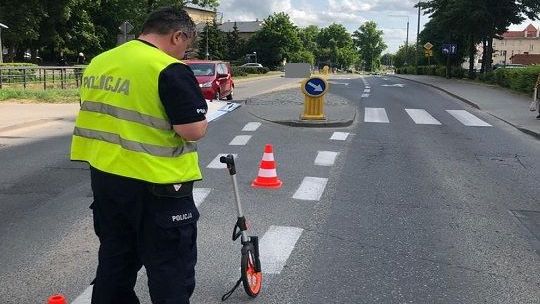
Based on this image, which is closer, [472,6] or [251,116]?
[251,116]

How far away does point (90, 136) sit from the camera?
2.83 m

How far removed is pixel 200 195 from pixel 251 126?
6.77m

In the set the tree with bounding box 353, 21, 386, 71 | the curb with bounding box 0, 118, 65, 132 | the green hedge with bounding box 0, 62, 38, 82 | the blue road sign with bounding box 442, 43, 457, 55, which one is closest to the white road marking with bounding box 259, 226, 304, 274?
the curb with bounding box 0, 118, 65, 132

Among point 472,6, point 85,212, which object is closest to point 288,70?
point 85,212

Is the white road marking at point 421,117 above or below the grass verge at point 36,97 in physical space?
below

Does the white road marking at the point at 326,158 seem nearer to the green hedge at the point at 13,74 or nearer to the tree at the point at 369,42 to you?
the green hedge at the point at 13,74

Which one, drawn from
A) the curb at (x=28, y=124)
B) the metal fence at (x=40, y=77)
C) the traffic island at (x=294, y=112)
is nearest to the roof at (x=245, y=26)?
the metal fence at (x=40, y=77)

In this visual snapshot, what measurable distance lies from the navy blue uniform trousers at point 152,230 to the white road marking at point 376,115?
43.5ft

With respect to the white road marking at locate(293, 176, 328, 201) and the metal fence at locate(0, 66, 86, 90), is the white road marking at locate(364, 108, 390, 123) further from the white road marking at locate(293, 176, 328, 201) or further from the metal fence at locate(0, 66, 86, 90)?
the metal fence at locate(0, 66, 86, 90)

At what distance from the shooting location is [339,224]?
6.08 meters

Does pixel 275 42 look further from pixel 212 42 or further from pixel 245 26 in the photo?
pixel 245 26

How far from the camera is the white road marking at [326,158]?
9.51 metres

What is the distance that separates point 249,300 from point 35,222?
9.69 ft

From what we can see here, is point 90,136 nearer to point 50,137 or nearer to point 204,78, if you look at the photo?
point 50,137
